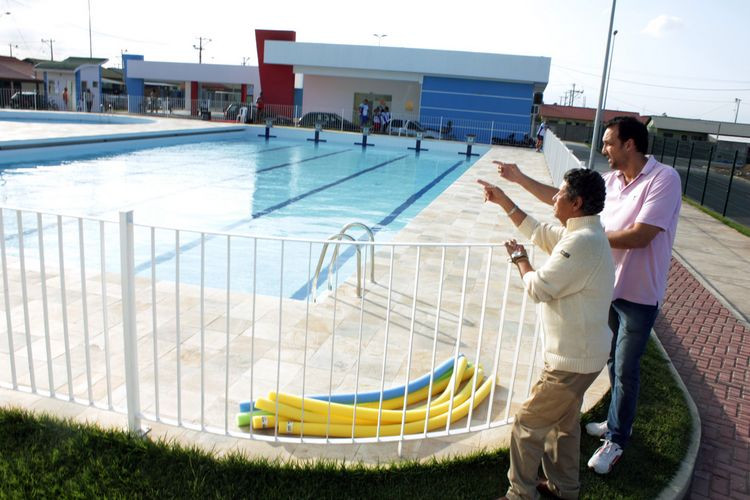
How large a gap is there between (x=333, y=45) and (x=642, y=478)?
33.4 meters

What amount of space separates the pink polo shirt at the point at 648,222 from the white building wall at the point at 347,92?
3445cm

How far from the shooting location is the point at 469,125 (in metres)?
33.5

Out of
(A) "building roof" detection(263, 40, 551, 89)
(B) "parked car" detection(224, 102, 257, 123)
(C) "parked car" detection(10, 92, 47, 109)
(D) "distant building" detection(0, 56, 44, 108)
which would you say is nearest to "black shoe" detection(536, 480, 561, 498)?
(A) "building roof" detection(263, 40, 551, 89)

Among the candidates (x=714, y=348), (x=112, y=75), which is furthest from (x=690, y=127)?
(x=714, y=348)

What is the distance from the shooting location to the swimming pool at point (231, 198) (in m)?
8.19

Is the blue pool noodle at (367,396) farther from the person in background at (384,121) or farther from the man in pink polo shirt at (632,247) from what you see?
the person in background at (384,121)

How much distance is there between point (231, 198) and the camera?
43.2ft

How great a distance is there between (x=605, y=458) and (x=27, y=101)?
3718cm

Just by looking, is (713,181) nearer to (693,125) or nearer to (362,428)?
(362,428)

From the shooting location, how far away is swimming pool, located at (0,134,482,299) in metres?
8.19

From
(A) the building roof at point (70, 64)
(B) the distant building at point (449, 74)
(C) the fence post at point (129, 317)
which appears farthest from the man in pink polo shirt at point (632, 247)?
(A) the building roof at point (70, 64)

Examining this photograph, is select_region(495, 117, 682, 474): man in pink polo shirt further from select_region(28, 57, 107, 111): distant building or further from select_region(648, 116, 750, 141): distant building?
select_region(648, 116, 750, 141): distant building

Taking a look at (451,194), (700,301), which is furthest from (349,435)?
(451,194)

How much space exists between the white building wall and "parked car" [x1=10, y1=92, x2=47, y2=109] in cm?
1474
